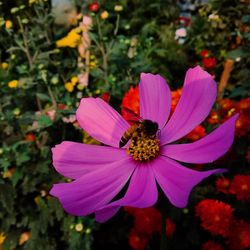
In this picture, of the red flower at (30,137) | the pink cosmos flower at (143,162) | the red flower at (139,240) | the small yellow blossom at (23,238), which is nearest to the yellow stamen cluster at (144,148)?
the pink cosmos flower at (143,162)

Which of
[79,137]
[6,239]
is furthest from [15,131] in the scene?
[6,239]

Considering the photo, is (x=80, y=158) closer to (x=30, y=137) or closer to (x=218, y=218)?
(x=218, y=218)

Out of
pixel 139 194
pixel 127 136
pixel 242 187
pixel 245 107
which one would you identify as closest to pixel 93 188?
pixel 139 194

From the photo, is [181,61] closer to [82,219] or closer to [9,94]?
[9,94]

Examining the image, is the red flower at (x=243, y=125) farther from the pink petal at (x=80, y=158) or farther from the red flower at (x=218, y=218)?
the pink petal at (x=80, y=158)

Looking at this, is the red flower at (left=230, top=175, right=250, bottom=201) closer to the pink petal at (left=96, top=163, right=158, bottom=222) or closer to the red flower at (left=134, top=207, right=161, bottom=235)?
the red flower at (left=134, top=207, right=161, bottom=235)
